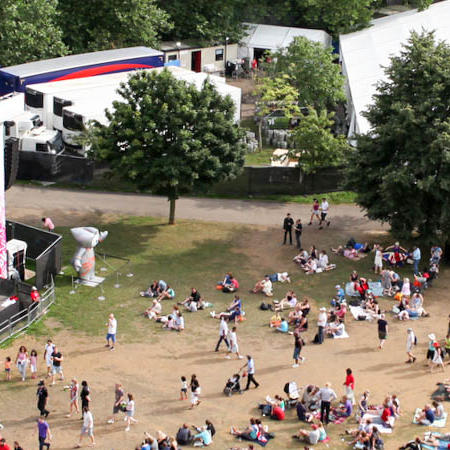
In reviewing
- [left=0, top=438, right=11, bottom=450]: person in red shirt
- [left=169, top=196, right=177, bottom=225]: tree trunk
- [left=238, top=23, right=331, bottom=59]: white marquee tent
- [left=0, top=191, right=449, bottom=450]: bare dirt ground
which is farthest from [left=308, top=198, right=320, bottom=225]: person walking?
[left=238, top=23, right=331, bottom=59]: white marquee tent

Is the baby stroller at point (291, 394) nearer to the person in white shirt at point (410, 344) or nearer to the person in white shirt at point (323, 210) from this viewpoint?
the person in white shirt at point (410, 344)

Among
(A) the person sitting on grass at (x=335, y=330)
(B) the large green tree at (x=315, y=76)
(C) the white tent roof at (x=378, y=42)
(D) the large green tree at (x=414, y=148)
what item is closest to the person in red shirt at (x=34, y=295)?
(A) the person sitting on grass at (x=335, y=330)

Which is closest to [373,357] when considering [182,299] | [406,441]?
[406,441]

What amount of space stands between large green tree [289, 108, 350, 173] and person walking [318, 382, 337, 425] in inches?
803

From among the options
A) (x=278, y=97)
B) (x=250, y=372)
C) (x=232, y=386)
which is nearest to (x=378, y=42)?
(x=278, y=97)

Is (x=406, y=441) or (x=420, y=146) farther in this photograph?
(x=420, y=146)

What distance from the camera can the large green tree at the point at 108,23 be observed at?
65312mm

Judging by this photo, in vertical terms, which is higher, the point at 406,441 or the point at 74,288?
the point at 74,288

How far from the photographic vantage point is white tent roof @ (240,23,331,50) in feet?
230

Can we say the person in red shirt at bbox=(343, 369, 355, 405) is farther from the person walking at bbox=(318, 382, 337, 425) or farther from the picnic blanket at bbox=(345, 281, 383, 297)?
the picnic blanket at bbox=(345, 281, 383, 297)

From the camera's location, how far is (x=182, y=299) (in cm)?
4116

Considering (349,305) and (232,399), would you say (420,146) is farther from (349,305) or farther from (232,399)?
(232,399)

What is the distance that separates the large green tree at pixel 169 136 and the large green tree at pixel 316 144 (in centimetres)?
601

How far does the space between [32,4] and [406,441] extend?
39391 mm
